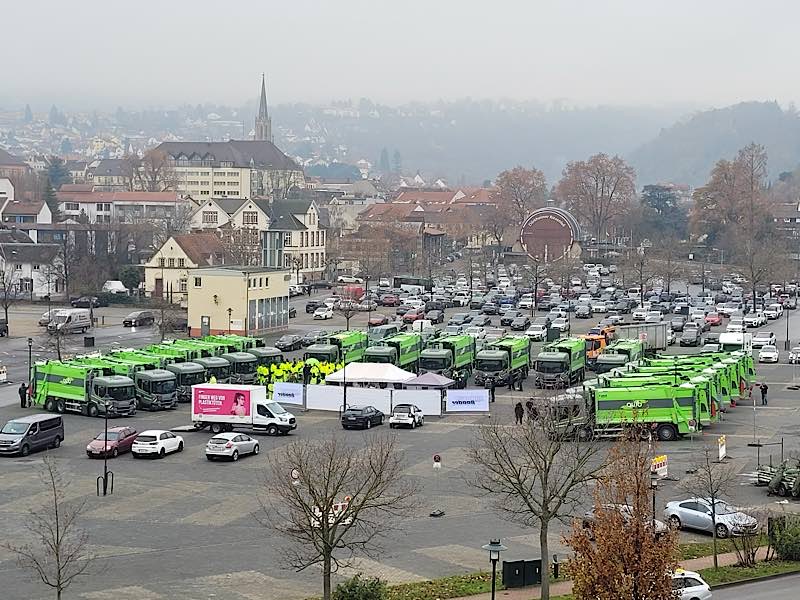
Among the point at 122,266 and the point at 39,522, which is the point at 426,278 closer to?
the point at 122,266

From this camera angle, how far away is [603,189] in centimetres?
14188

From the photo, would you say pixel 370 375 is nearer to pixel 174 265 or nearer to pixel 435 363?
pixel 435 363

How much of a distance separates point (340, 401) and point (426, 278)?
5656 centimetres

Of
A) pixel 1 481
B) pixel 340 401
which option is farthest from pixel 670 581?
pixel 340 401

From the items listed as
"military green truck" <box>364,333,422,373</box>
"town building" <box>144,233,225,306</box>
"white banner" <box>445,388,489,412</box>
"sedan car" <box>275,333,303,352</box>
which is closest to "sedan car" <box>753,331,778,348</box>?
"military green truck" <box>364,333,422,373</box>

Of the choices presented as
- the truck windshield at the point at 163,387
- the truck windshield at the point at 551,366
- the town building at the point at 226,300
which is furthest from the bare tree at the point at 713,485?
the town building at the point at 226,300

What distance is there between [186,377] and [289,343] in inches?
526

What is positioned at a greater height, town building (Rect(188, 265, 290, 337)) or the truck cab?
town building (Rect(188, 265, 290, 337))

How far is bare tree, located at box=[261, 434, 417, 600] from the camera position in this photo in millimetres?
21734

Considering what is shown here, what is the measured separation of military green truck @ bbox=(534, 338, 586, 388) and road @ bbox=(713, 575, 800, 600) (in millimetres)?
24685

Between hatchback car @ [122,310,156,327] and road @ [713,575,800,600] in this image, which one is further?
hatchback car @ [122,310,156,327]

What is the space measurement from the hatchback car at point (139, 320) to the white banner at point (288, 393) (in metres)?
25.6

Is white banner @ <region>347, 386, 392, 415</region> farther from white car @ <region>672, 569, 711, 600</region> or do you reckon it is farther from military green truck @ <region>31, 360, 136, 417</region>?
white car @ <region>672, 569, 711, 600</region>

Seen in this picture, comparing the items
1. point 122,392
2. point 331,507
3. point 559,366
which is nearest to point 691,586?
point 331,507
